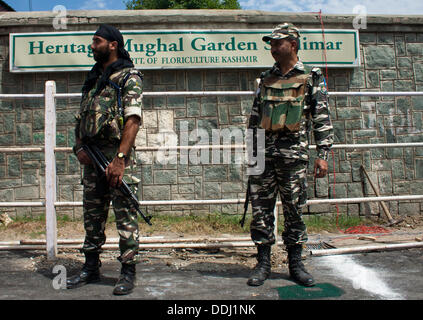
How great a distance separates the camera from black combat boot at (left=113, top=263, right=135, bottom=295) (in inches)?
96.2

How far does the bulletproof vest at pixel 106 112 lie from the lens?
8.20 ft

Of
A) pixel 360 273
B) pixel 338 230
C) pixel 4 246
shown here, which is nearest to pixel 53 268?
pixel 4 246

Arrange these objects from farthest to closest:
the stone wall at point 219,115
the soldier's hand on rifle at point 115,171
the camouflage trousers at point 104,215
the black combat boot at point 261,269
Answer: the stone wall at point 219,115 < the black combat boot at point 261,269 < the camouflage trousers at point 104,215 < the soldier's hand on rifle at point 115,171

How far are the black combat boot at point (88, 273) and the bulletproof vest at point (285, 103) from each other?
63.7 inches

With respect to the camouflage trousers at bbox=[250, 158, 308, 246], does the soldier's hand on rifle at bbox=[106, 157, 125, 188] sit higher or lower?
higher

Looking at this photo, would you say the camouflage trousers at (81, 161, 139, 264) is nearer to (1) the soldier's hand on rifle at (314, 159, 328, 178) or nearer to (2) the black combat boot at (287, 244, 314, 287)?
(2) the black combat boot at (287, 244, 314, 287)

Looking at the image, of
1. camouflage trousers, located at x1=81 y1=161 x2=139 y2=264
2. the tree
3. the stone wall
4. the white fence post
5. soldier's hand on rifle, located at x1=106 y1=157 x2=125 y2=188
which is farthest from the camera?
the tree

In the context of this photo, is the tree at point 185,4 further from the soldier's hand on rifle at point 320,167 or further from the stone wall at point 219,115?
the soldier's hand on rifle at point 320,167

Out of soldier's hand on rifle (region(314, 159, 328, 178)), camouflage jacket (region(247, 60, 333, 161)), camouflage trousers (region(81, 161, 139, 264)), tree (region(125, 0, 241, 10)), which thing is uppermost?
tree (region(125, 0, 241, 10))

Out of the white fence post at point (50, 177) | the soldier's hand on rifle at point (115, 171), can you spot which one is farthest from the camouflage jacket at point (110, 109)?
the white fence post at point (50, 177)

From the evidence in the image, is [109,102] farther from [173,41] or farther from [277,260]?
[173,41]

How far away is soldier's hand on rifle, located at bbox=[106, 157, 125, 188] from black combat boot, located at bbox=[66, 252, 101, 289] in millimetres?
657

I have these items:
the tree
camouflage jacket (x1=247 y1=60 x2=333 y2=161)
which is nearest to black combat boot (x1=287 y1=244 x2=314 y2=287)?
camouflage jacket (x1=247 y1=60 x2=333 y2=161)

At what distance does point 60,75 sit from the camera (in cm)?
557
